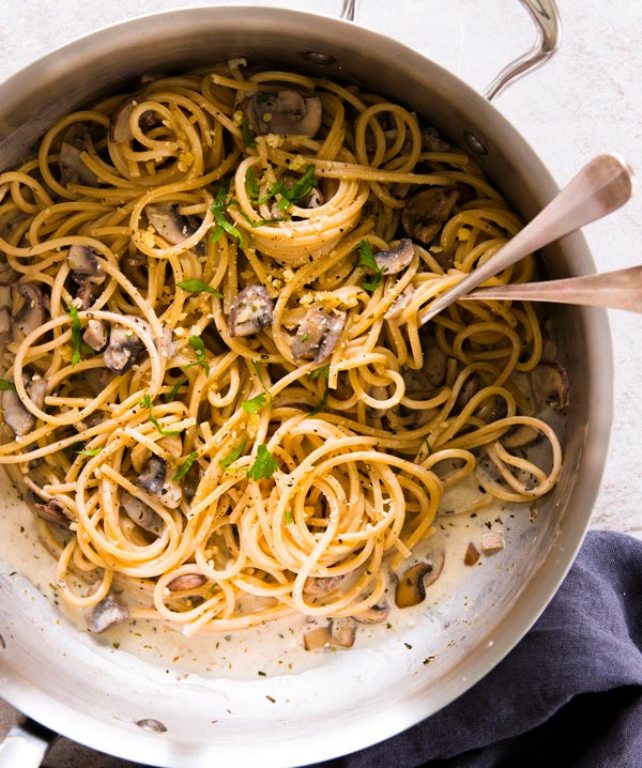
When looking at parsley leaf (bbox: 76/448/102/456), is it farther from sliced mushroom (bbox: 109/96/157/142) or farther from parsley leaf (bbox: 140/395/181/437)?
sliced mushroom (bbox: 109/96/157/142)

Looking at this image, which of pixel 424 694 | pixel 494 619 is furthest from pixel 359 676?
pixel 494 619

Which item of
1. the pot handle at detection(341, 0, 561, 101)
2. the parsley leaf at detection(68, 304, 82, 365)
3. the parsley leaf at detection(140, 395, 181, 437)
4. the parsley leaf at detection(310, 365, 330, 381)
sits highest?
the pot handle at detection(341, 0, 561, 101)

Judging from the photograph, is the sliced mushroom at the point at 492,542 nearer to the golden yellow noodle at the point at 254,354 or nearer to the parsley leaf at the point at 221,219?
the golden yellow noodle at the point at 254,354

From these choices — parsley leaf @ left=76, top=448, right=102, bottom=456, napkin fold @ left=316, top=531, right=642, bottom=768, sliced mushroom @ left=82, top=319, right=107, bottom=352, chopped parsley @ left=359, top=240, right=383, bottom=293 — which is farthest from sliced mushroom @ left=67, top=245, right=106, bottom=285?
napkin fold @ left=316, top=531, right=642, bottom=768

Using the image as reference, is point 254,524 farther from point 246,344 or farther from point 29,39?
point 29,39

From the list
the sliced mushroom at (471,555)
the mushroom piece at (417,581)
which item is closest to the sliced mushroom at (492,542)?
the sliced mushroom at (471,555)

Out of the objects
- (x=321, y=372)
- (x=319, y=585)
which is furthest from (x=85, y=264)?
(x=319, y=585)

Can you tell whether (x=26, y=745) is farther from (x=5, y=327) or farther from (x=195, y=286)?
(x=195, y=286)
